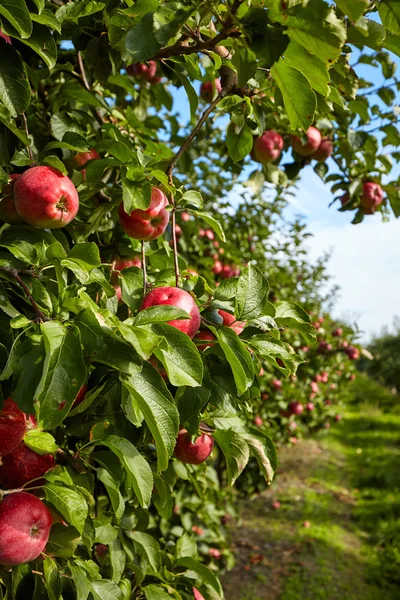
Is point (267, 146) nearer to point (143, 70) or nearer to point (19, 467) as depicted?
point (143, 70)

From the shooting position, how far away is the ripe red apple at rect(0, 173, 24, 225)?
1.07m

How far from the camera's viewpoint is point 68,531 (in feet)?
3.22

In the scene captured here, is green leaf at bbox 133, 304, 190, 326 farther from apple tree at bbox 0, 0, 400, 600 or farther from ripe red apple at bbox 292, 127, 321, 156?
ripe red apple at bbox 292, 127, 321, 156

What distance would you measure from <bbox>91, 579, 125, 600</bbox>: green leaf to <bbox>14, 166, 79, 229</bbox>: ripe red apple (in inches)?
27.7

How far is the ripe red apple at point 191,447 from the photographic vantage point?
1189 millimetres

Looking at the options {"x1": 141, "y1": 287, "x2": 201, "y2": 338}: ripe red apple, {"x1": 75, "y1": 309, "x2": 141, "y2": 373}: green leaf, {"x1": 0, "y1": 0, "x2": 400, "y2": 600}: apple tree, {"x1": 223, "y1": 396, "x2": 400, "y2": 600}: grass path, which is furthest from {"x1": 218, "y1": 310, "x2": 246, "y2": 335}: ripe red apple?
{"x1": 223, "y1": 396, "x2": 400, "y2": 600}: grass path

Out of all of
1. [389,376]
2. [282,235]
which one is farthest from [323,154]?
[389,376]

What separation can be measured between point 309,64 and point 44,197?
0.53 m

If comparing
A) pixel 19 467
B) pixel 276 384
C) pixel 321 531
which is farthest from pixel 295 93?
pixel 321 531

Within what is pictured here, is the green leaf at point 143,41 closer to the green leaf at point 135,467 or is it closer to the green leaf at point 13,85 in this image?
the green leaf at point 13,85

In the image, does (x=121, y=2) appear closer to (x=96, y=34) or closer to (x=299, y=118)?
(x=96, y=34)

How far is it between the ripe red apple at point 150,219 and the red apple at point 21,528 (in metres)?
0.59

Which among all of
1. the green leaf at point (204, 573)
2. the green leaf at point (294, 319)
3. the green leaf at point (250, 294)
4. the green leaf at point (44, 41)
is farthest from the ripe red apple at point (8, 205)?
the green leaf at point (204, 573)

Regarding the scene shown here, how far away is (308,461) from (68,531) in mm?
8374
